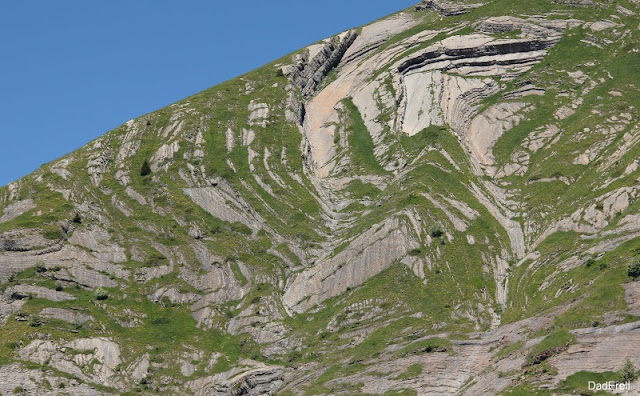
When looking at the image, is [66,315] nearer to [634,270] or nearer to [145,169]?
[145,169]

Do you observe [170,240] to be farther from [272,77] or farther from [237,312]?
[272,77]

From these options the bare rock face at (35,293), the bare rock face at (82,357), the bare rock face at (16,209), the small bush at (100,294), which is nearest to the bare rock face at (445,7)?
the bare rock face at (16,209)

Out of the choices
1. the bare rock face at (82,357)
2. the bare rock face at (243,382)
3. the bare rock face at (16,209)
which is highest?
the bare rock face at (16,209)

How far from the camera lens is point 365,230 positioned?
132 m

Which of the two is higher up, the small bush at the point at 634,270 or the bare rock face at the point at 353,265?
the bare rock face at the point at 353,265

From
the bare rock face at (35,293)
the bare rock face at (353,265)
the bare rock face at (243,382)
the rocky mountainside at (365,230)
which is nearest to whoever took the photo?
the rocky mountainside at (365,230)

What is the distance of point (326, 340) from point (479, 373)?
21902 millimetres

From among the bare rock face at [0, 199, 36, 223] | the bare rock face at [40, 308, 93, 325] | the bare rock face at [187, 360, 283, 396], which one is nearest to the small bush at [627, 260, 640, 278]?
the bare rock face at [187, 360, 283, 396]

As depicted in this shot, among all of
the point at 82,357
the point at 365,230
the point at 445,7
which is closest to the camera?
the point at 82,357

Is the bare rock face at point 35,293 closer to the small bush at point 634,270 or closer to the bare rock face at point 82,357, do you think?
→ the bare rock face at point 82,357

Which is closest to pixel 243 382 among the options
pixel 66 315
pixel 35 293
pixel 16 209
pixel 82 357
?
pixel 82 357

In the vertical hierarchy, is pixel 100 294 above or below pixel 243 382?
above

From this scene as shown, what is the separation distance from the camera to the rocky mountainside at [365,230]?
10819cm

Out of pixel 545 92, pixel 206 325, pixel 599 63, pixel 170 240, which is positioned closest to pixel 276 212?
pixel 170 240
